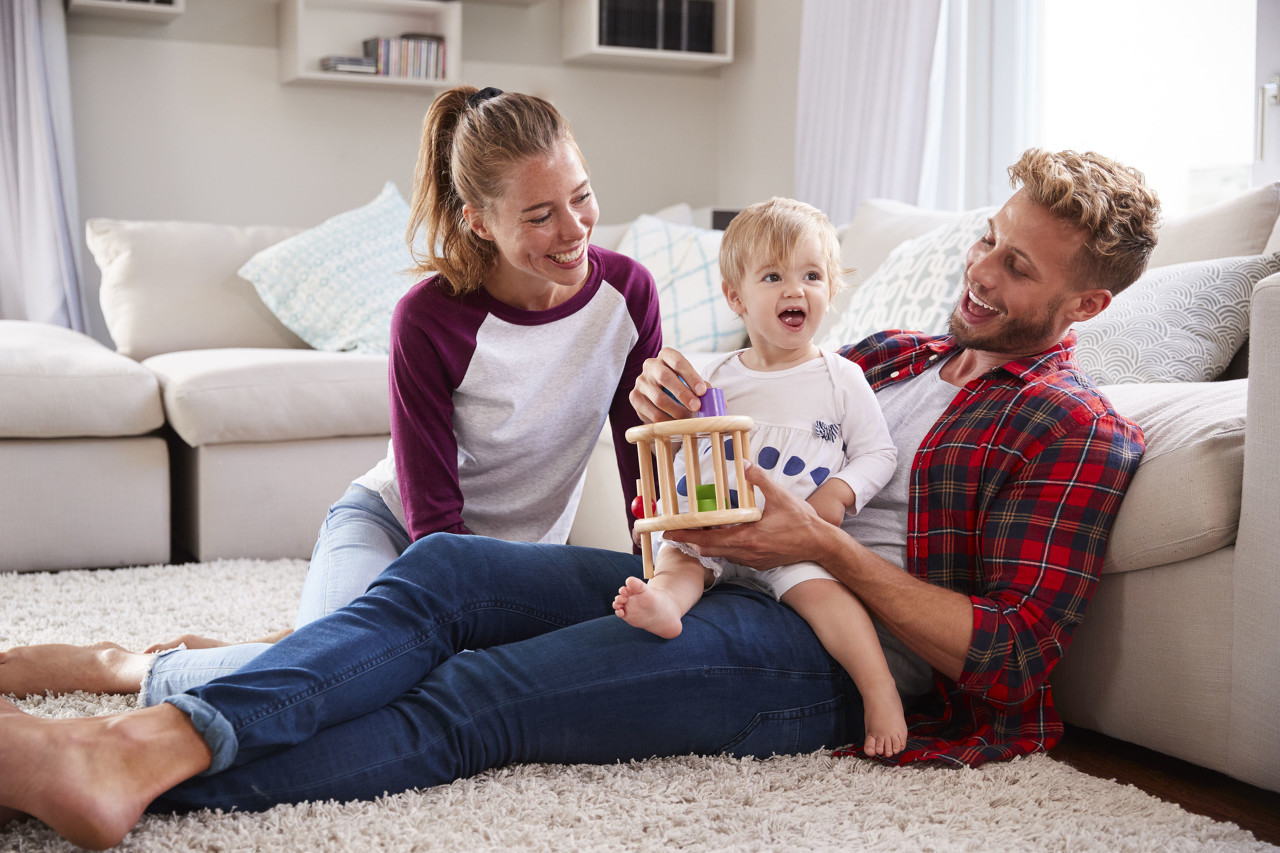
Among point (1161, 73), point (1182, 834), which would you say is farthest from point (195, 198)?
point (1182, 834)

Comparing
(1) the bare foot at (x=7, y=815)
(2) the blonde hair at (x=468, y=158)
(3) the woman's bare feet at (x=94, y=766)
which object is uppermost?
(2) the blonde hair at (x=468, y=158)

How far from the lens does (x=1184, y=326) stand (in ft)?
5.85

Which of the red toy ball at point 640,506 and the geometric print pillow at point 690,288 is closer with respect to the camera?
the red toy ball at point 640,506

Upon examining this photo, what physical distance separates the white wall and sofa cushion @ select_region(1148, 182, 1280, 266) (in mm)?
2673

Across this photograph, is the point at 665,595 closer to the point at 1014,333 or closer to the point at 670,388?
the point at 670,388

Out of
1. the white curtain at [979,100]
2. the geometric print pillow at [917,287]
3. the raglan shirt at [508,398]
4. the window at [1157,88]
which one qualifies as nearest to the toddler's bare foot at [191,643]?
the raglan shirt at [508,398]

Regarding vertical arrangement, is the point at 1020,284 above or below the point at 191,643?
above

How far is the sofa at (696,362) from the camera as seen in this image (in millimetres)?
1306

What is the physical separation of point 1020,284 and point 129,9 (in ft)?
12.0

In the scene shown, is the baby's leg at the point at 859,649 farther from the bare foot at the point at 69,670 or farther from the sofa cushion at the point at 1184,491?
the bare foot at the point at 69,670

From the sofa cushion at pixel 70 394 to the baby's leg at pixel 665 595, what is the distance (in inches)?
68.9

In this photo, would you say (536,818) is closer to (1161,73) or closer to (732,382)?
(732,382)

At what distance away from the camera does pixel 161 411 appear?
275 centimetres

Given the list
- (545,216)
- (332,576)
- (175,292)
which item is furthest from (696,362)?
(175,292)
